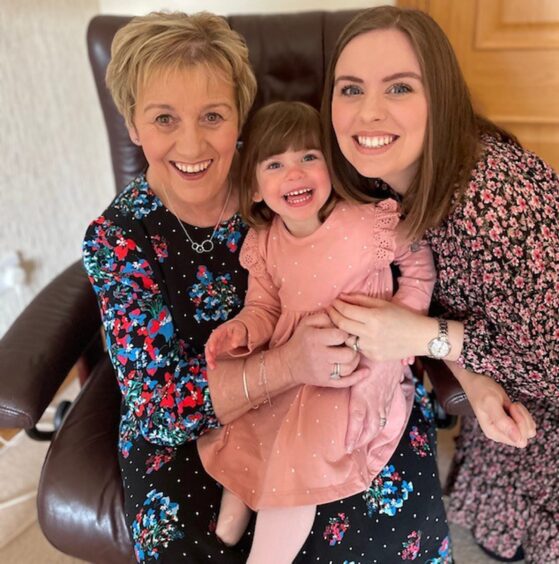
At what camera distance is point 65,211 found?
231 cm

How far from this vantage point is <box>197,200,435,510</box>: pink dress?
3.60ft

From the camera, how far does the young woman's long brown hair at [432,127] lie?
1.05m

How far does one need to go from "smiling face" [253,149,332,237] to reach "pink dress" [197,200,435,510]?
0.06 meters

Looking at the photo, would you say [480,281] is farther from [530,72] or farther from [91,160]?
[91,160]

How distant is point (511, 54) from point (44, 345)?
158cm

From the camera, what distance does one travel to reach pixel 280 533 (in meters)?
1.07

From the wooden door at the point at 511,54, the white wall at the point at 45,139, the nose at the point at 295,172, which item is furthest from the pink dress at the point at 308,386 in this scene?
the white wall at the point at 45,139

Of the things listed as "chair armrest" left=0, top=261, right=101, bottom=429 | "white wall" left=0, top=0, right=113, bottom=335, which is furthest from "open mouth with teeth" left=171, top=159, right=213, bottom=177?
"white wall" left=0, top=0, right=113, bottom=335

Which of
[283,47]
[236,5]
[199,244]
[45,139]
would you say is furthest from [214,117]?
[45,139]

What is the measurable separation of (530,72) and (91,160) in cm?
164

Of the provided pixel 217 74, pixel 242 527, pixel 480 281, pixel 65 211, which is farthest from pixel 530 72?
pixel 65 211

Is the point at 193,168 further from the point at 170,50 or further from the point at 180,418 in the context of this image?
the point at 180,418

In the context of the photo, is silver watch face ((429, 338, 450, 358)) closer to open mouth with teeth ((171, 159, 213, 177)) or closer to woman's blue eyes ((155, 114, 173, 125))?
open mouth with teeth ((171, 159, 213, 177))

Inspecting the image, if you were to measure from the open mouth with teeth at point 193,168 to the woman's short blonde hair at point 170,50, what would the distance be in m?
0.15
